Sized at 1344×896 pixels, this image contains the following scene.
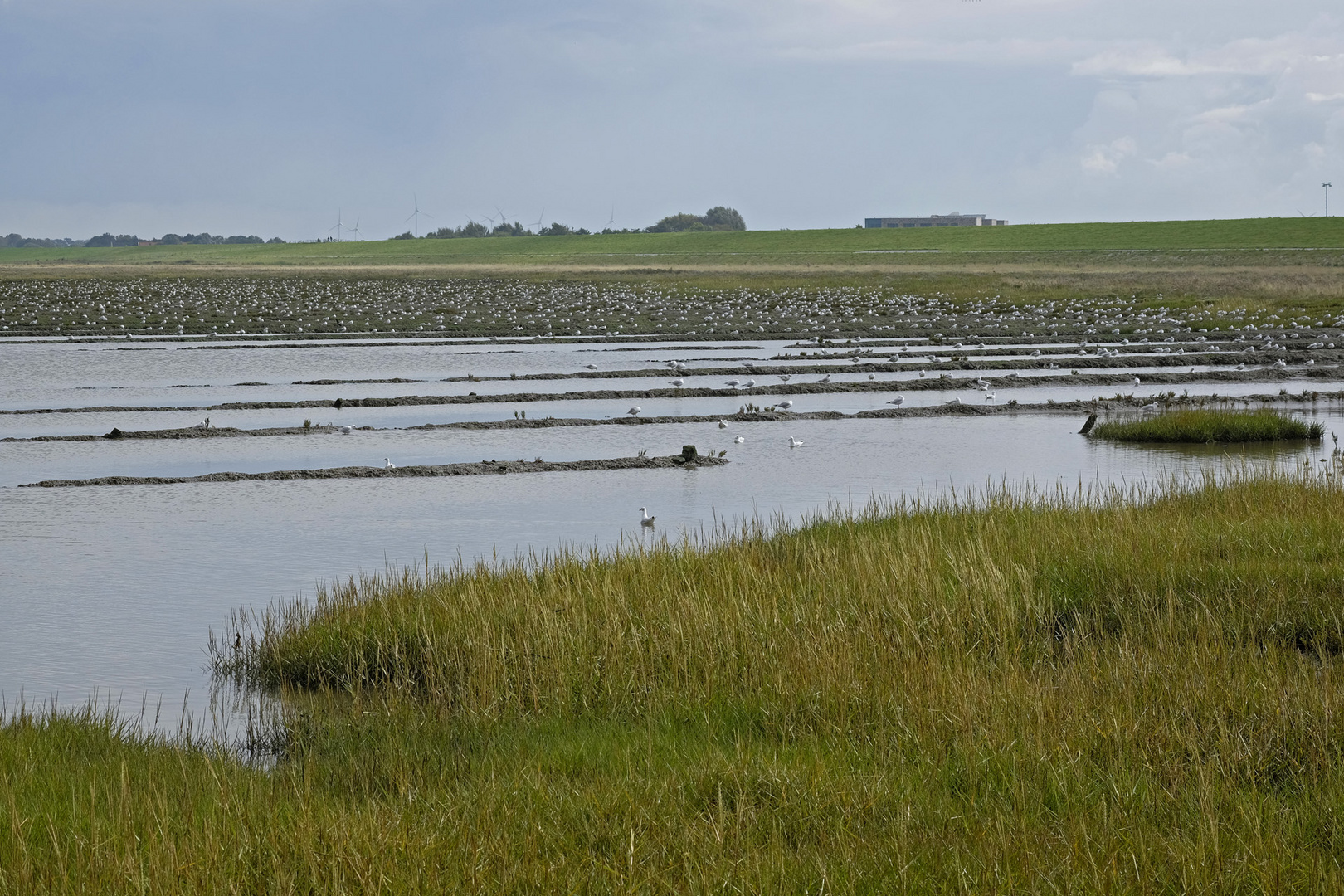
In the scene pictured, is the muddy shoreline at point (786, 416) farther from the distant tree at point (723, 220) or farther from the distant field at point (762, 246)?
the distant tree at point (723, 220)

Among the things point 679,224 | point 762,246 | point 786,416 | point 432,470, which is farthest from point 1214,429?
point 679,224

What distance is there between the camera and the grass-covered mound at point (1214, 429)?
19.2 meters

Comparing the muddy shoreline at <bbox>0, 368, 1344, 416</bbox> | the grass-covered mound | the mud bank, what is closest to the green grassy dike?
the mud bank

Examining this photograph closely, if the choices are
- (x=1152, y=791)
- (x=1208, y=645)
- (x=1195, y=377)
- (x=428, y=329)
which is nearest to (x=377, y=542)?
(x=1208, y=645)

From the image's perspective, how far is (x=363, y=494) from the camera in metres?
16.0

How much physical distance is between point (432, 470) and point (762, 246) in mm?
104674

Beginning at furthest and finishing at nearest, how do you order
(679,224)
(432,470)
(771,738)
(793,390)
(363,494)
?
1. (679,224)
2. (793,390)
3. (432,470)
4. (363,494)
5. (771,738)

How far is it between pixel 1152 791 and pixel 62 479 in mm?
14541

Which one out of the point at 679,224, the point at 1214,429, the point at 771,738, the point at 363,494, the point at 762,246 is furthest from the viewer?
the point at 679,224

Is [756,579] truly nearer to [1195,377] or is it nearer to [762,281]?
[1195,377]

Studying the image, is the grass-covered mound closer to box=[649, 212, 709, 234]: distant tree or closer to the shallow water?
the shallow water

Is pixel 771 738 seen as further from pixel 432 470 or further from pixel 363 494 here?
pixel 432 470

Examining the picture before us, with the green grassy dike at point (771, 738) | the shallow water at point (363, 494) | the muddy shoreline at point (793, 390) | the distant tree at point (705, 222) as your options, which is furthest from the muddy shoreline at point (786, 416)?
the distant tree at point (705, 222)

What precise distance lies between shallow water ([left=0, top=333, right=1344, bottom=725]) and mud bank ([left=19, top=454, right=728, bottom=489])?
337 millimetres
